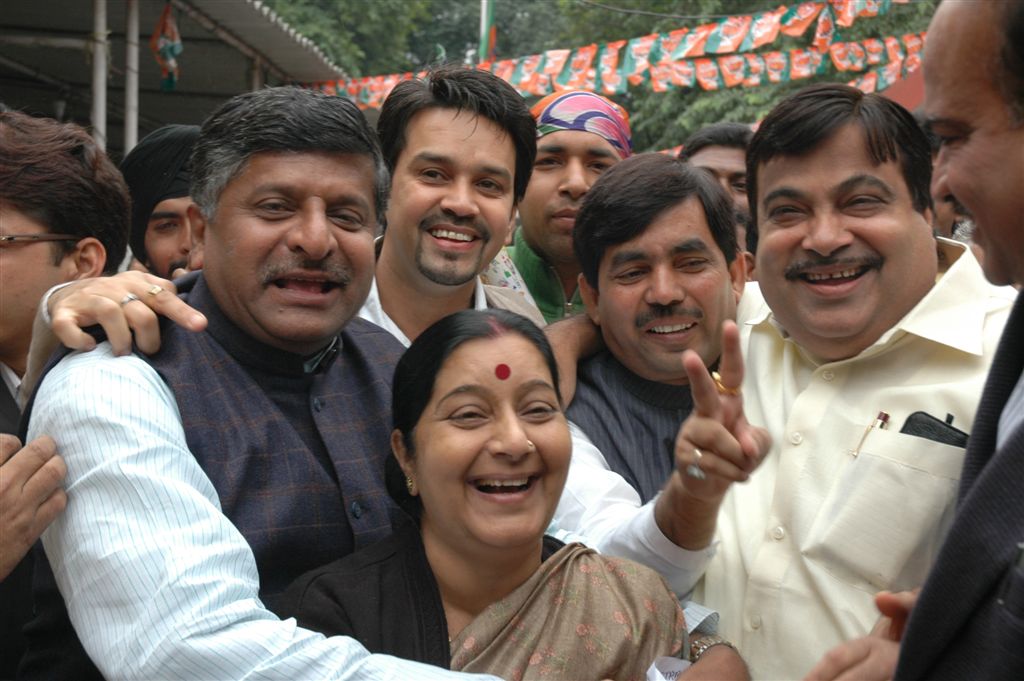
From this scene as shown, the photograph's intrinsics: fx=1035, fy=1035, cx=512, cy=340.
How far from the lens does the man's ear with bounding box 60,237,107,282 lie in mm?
3043

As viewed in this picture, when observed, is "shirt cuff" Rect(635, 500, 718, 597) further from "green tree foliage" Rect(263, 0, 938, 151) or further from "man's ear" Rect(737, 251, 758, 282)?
"green tree foliage" Rect(263, 0, 938, 151)

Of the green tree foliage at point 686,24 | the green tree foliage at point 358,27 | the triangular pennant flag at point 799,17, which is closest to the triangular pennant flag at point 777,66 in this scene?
the green tree foliage at point 686,24

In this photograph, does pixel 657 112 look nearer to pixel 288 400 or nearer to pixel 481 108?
pixel 481 108

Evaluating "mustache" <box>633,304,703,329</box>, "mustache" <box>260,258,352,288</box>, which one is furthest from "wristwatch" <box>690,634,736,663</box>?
"mustache" <box>260,258,352,288</box>

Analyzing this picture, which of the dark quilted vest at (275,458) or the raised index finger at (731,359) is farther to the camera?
the dark quilted vest at (275,458)

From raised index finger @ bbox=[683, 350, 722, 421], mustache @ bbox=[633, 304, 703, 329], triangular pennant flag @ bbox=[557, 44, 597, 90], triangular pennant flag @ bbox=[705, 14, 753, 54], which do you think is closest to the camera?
raised index finger @ bbox=[683, 350, 722, 421]

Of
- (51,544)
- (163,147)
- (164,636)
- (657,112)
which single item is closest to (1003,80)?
(164,636)

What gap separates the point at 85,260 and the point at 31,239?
0.60 feet

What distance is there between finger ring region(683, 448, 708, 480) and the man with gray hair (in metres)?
0.70

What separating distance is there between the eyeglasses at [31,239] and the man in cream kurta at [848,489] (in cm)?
203

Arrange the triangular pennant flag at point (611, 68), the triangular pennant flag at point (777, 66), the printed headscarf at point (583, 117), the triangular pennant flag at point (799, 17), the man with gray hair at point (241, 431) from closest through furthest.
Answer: the man with gray hair at point (241, 431), the printed headscarf at point (583, 117), the triangular pennant flag at point (799, 17), the triangular pennant flag at point (777, 66), the triangular pennant flag at point (611, 68)

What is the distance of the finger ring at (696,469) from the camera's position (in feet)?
7.39

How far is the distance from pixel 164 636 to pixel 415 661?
55 centimetres

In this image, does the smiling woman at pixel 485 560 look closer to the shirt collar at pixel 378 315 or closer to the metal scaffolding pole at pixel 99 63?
the shirt collar at pixel 378 315
